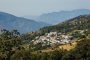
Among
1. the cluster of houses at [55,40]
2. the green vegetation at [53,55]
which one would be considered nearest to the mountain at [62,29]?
the cluster of houses at [55,40]

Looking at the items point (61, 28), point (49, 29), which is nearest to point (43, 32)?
point (49, 29)

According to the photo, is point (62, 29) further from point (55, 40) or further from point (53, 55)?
point (53, 55)

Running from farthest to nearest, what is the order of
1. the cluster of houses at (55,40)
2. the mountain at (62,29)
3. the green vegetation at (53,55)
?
the mountain at (62,29), the cluster of houses at (55,40), the green vegetation at (53,55)

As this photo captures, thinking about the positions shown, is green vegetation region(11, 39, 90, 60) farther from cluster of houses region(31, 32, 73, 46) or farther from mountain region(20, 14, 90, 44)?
mountain region(20, 14, 90, 44)

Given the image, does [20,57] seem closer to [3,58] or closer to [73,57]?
[3,58]

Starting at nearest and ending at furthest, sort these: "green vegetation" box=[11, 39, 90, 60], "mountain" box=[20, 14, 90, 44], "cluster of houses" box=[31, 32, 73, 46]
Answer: "green vegetation" box=[11, 39, 90, 60] → "cluster of houses" box=[31, 32, 73, 46] → "mountain" box=[20, 14, 90, 44]

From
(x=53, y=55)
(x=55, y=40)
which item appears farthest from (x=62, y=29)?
(x=53, y=55)

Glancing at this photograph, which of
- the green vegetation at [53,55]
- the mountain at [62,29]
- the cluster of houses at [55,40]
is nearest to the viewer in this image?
the green vegetation at [53,55]

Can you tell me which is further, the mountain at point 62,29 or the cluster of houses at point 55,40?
the mountain at point 62,29

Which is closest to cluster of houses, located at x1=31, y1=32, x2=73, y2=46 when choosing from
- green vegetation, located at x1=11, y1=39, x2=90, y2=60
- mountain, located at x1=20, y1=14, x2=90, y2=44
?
mountain, located at x1=20, y1=14, x2=90, y2=44

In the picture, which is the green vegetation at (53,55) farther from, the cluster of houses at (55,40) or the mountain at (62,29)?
the mountain at (62,29)

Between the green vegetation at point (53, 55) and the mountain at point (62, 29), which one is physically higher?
the mountain at point (62, 29)
